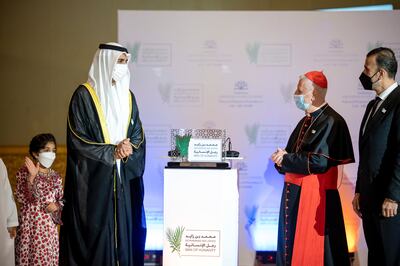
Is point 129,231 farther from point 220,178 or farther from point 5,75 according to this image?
point 5,75

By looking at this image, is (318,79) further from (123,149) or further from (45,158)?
(45,158)

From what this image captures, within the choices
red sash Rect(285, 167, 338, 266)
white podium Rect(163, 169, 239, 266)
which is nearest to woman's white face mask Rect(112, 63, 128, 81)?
white podium Rect(163, 169, 239, 266)

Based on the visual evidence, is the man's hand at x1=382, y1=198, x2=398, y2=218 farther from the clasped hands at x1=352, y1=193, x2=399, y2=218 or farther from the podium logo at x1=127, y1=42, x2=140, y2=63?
the podium logo at x1=127, y1=42, x2=140, y2=63

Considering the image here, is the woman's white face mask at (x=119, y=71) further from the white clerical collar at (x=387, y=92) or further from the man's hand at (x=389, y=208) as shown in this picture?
the man's hand at (x=389, y=208)

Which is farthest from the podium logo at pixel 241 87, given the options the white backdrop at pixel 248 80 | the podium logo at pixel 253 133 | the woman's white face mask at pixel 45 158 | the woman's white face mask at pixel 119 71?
the woman's white face mask at pixel 45 158

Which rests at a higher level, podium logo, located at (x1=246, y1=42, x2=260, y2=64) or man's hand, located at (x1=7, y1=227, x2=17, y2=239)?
podium logo, located at (x1=246, y1=42, x2=260, y2=64)

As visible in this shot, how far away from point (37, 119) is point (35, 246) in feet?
6.24

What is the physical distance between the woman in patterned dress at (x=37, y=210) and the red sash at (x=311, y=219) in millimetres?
1870

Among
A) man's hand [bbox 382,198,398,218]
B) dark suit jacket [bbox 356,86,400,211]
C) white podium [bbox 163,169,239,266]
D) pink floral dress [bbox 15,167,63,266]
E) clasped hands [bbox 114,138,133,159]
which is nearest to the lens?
man's hand [bbox 382,198,398,218]

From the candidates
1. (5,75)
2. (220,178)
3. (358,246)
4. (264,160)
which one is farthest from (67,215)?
(358,246)

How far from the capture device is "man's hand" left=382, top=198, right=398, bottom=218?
3.28 meters

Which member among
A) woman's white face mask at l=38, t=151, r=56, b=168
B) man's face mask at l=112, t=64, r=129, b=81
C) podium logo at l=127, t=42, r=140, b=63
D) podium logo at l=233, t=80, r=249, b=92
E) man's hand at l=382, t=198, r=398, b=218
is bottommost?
man's hand at l=382, t=198, r=398, b=218

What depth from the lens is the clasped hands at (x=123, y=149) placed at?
368cm

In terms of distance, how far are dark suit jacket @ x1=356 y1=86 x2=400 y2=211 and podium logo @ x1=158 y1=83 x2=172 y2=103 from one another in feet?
7.17
